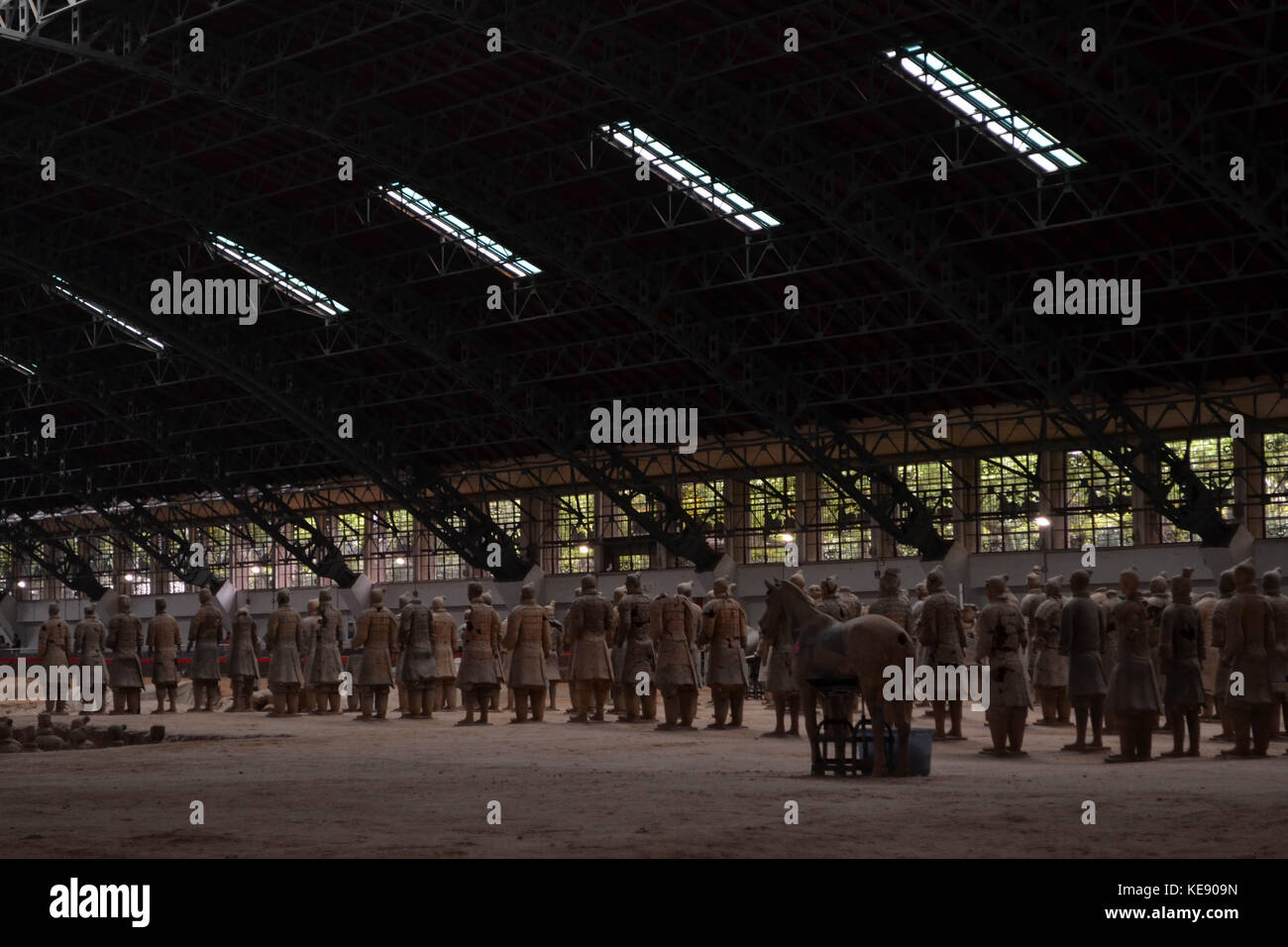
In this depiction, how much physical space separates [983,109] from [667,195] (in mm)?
7274

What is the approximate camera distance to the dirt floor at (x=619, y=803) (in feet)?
29.8

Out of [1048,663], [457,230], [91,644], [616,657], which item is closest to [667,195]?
[457,230]

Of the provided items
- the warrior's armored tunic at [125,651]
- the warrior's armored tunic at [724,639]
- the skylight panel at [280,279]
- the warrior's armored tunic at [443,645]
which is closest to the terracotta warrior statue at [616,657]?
the warrior's armored tunic at [724,639]

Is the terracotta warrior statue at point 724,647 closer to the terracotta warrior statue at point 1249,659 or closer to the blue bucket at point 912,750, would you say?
the terracotta warrior statue at point 1249,659

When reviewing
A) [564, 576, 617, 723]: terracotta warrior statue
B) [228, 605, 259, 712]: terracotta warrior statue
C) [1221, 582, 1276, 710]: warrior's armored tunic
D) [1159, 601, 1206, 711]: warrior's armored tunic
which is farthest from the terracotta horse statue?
[228, 605, 259, 712]: terracotta warrior statue

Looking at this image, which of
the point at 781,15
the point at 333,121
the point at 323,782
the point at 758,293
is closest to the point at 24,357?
the point at 333,121

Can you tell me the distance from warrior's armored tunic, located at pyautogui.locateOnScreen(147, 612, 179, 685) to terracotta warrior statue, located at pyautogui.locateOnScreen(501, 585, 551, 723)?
747cm

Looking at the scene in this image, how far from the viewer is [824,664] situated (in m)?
13.1

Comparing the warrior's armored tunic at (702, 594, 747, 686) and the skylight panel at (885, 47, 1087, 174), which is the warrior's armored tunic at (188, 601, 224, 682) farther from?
the skylight panel at (885, 47, 1087, 174)

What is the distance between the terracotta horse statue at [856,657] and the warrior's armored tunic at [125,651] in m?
16.2

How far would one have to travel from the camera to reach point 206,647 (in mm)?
28141

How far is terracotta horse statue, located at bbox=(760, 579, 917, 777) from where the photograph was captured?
12773mm

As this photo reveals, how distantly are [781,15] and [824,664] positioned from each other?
50.1ft
